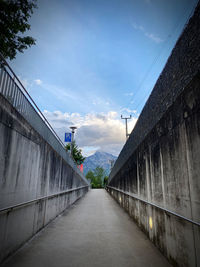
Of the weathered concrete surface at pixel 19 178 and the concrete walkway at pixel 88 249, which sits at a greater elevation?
the weathered concrete surface at pixel 19 178

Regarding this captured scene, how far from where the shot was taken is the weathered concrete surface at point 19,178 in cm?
336

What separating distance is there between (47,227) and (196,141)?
233 inches

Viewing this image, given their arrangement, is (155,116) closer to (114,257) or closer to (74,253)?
(114,257)

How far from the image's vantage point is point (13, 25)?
23.7 feet

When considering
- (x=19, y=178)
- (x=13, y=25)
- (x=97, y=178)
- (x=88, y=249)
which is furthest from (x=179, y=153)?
(x=97, y=178)

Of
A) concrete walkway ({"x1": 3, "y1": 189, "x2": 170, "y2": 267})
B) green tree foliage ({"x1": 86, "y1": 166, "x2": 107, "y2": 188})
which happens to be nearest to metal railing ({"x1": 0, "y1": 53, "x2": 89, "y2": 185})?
concrete walkway ({"x1": 3, "y1": 189, "x2": 170, "y2": 267})

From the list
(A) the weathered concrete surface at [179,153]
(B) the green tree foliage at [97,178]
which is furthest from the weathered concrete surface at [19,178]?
(B) the green tree foliage at [97,178]

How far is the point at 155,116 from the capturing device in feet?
15.5

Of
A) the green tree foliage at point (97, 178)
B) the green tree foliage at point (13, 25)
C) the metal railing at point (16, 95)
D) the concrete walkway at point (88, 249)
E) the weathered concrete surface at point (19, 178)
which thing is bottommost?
the green tree foliage at point (97, 178)

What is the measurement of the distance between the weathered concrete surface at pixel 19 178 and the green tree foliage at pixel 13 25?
531 centimetres

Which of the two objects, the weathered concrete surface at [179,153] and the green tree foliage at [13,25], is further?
the green tree foliage at [13,25]

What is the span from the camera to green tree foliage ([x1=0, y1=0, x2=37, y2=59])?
7.00 meters

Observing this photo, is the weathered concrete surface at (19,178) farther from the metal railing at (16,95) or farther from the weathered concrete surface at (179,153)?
the weathered concrete surface at (179,153)

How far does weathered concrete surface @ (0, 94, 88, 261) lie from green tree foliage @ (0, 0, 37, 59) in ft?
17.4
